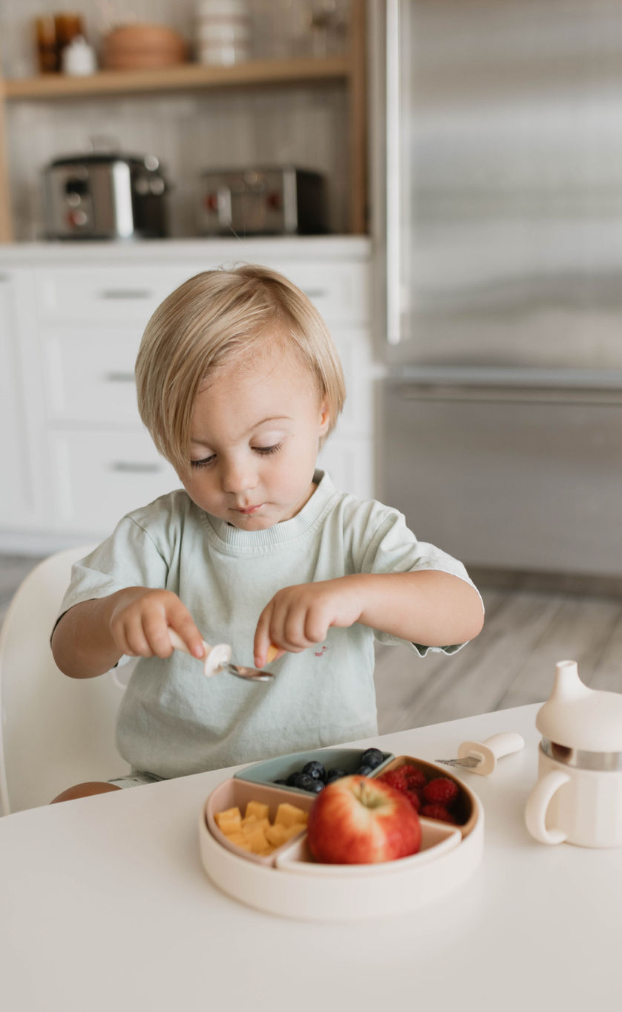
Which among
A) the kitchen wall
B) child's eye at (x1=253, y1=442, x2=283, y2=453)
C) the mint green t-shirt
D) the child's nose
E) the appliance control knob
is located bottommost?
the mint green t-shirt

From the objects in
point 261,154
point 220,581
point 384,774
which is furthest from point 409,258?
point 384,774

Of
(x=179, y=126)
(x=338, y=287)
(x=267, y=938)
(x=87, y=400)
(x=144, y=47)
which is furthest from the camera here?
(x=179, y=126)

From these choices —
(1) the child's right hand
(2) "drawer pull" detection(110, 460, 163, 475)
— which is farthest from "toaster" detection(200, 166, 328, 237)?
(1) the child's right hand

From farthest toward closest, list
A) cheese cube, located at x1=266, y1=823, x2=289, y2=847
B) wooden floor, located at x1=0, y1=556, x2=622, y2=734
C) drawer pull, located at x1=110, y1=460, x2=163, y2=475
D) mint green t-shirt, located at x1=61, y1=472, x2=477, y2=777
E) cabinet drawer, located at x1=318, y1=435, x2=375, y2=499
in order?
drawer pull, located at x1=110, y1=460, x2=163, y2=475 < cabinet drawer, located at x1=318, y1=435, x2=375, y2=499 < wooden floor, located at x1=0, y1=556, x2=622, y2=734 < mint green t-shirt, located at x1=61, y1=472, x2=477, y2=777 < cheese cube, located at x1=266, y1=823, x2=289, y2=847

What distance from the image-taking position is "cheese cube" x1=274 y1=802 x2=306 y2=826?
57 cm

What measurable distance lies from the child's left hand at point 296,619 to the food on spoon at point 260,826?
0.37ft

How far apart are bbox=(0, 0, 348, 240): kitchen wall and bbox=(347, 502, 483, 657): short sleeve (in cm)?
251

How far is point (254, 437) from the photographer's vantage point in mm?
803

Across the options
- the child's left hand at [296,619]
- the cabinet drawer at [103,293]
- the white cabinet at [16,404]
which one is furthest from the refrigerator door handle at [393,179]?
the child's left hand at [296,619]

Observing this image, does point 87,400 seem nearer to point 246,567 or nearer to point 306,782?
point 246,567

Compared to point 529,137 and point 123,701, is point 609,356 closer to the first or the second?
point 529,137

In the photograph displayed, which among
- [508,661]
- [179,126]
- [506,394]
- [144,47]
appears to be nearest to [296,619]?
[508,661]

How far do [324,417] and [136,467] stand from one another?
215cm

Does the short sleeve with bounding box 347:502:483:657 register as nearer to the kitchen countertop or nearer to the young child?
the young child
